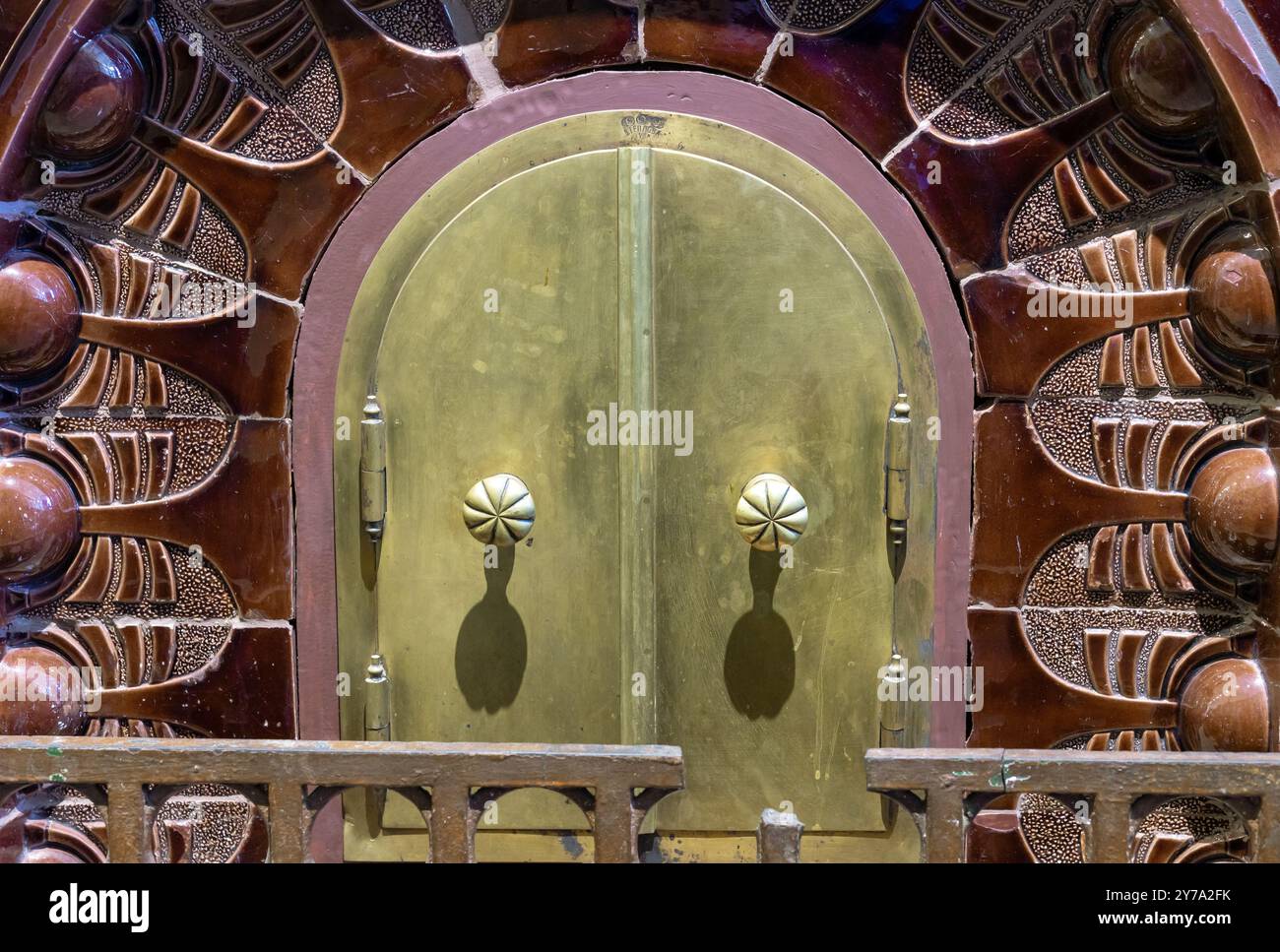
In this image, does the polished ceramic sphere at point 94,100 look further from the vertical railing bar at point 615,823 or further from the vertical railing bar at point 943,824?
the vertical railing bar at point 943,824

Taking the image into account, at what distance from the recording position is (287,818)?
5.97 ft

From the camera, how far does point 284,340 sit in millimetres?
2158

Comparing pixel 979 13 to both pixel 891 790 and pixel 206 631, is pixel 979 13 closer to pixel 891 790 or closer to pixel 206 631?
pixel 891 790

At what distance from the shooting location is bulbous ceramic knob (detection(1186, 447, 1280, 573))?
1.98 metres

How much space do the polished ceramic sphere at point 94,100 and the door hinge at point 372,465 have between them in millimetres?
669

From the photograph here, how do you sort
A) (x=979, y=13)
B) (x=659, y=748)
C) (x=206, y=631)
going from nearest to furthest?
(x=659, y=748), (x=979, y=13), (x=206, y=631)

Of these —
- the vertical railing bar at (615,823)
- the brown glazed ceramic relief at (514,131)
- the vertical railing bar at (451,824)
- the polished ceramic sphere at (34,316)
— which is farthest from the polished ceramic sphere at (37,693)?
the vertical railing bar at (615,823)

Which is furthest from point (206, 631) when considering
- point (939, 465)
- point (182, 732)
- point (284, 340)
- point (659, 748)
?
point (939, 465)

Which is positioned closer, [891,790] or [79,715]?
[891,790]

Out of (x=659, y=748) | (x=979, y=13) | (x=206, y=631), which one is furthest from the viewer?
(x=206, y=631)

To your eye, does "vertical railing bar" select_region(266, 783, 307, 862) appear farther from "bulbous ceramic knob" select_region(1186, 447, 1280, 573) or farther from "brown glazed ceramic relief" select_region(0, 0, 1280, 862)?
"bulbous ceramic knob" select_region(1186, 447, 1280, 573)

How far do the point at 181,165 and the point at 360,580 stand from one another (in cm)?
86

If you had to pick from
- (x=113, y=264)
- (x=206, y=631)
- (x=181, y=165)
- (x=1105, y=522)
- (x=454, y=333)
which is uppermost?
(x=181, y=165)

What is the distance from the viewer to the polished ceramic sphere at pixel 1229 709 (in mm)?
2010
